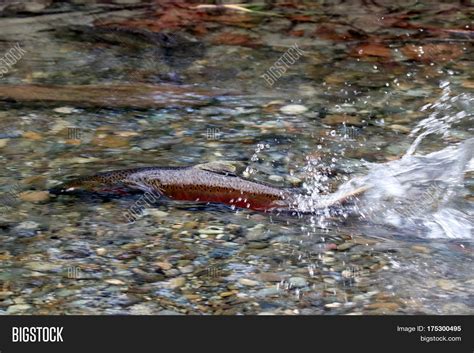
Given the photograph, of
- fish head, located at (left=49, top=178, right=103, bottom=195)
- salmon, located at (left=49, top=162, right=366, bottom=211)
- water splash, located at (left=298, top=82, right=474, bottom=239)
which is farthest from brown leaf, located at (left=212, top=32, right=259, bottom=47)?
fish head, located at (left=49, top=178, right=103, bottom=195)

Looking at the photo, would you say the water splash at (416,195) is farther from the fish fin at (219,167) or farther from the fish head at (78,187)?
the fish head at (78,187)

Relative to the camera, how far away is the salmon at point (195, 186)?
4.90 meters

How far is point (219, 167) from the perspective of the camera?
5105 mm

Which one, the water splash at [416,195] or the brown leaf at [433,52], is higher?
the brown leaf at [433,52]

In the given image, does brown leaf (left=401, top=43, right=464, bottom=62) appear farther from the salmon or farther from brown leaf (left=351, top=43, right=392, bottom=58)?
the salmon

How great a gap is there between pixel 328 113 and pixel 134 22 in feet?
7.33

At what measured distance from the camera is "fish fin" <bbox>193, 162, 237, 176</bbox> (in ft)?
16.4

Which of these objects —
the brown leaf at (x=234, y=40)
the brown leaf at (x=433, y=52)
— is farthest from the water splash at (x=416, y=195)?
the brown leaf at (x=234, y=40)

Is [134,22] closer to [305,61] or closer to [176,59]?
[176,59]

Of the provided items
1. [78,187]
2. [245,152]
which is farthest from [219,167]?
[78,187]

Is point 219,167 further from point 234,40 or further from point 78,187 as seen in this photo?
point 234,40

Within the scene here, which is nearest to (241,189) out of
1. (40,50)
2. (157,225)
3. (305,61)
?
(157,225)

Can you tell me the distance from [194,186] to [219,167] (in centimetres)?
24
